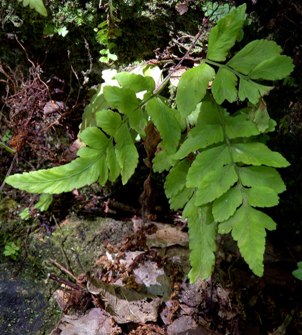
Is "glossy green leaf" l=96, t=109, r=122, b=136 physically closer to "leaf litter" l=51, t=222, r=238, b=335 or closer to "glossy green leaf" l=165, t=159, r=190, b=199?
"glossy green leaf" l=165, t=159, r=190, b=199

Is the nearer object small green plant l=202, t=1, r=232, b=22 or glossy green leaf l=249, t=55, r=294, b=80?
glossy green leaf l=249, t=55, r=294, b=80

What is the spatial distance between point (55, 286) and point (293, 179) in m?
1.70

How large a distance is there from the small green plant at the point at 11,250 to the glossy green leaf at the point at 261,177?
1.61 metres

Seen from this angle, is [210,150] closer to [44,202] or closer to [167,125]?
[167,125]

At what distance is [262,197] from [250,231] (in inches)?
6.7

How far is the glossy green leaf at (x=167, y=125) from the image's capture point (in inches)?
83.8

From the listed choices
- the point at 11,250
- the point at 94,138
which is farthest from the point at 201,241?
the point at 11,250

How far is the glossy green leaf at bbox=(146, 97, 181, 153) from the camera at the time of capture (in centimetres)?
213

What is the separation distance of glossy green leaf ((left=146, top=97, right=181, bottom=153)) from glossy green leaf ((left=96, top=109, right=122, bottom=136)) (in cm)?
18

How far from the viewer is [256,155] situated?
196cm

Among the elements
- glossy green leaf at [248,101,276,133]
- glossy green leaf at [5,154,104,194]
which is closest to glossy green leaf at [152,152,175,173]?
glossy green leaf at [5,154,104,194]

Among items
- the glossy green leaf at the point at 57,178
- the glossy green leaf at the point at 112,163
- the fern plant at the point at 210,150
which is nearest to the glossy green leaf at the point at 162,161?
the fern plant at the point at 210,150

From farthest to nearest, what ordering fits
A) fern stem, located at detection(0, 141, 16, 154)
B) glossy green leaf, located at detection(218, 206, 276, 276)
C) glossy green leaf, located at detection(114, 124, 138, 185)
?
1. fern stem, located at detection(0, 141, 16, 154)
2. glossy green leaf, located at detection(114, 124, 138, 185)
3. glossy green leaf, located at detection(218, 206, 276, 276)

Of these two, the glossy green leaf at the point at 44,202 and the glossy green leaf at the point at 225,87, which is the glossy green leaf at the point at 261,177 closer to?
the glossy green leaf at the point at 225,87
